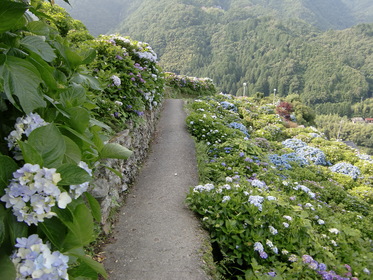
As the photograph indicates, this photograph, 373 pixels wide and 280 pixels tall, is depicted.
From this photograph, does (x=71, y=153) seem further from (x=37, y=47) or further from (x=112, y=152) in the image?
(x=37, y=47)

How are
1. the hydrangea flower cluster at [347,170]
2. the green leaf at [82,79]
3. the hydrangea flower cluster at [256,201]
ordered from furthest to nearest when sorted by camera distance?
the hydrangea flower cluster at [347,170] → the hydrangea flower cluster at [256,201] → the green leaf at [82,79]

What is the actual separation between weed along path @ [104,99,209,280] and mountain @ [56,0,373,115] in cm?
8038

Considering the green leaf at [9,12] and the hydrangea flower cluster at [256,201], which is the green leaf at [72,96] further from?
the hydrangea flower cluster at [256,201]

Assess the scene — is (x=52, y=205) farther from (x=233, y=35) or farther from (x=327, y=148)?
(x=233, y=35)

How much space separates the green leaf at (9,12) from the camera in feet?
2.95

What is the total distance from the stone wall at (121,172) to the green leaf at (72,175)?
4.89 ft

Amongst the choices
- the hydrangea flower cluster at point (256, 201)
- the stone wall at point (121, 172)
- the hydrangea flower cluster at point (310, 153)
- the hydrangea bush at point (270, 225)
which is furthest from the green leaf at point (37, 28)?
the hydrangea flower cluster at point (310, 153)

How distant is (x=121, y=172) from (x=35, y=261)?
3279mm

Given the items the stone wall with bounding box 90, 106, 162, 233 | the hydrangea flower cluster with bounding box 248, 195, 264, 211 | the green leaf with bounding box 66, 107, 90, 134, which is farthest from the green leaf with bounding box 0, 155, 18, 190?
the hydrangea flower cluster with bounding box 248, 195, 264, 211

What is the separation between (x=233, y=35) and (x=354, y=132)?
215 ft

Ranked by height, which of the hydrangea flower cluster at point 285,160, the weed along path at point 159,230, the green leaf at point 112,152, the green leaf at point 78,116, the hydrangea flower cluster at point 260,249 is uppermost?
the green leaf at point 78,116

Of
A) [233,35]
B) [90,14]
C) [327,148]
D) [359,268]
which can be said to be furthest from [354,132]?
[90,14]

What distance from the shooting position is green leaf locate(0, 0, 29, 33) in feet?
2.95

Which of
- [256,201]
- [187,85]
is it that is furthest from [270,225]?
[187,85]
